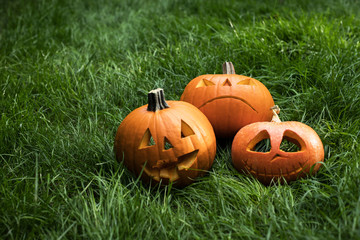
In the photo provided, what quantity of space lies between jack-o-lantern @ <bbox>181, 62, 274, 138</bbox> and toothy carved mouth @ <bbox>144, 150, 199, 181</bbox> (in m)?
0.47

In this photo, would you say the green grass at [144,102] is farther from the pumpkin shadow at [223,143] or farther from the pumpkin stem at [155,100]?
the pumpkin stem at [155,100]

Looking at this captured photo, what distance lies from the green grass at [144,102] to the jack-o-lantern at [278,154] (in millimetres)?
76

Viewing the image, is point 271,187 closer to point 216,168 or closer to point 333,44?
point 216,168

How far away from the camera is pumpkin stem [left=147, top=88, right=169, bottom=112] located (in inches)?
86.4

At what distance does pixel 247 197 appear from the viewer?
198 cm

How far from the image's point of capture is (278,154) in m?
2.12

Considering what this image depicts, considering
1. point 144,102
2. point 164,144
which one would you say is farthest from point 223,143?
point 144,102

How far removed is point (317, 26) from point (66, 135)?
2762 mm

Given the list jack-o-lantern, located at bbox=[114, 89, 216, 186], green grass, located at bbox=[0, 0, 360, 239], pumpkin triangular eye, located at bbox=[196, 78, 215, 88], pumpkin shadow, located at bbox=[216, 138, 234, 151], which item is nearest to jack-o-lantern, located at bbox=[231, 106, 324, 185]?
green grass, located at bbox=[0, 0, 360, 239]

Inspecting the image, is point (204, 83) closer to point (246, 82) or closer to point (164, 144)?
point (246, 82)

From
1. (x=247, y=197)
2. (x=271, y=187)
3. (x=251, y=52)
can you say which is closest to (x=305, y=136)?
(x=271, y=187)

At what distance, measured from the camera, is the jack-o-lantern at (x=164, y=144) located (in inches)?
82.8

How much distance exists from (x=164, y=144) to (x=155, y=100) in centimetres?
29

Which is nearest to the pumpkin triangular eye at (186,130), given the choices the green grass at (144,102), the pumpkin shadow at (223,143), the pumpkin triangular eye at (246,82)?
the green grass at (144,102)
